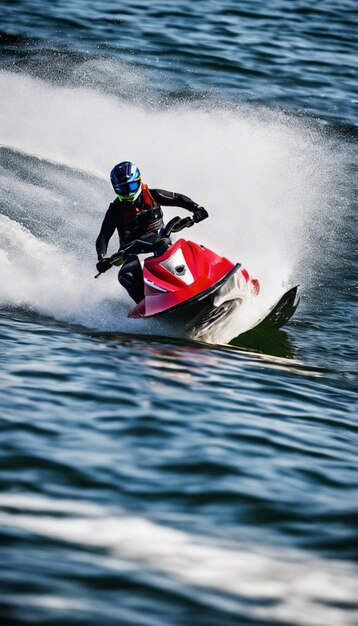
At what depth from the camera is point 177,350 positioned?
9117 millimetres

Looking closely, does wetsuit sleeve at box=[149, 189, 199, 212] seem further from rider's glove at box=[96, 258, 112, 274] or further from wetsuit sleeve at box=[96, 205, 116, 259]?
rider's glove at box=[96, 258, 112, 274]

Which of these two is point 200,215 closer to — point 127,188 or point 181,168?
point 127,188

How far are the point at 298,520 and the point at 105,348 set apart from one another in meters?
4.10

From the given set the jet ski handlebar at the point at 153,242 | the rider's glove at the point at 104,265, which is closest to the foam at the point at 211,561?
the rider's glove at the point at 104,265

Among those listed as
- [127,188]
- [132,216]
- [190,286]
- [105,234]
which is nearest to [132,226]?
[132,216]

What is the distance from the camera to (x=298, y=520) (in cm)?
532

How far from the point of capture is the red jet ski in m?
9.48

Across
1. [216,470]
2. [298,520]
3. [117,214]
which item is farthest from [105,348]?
[298,520]

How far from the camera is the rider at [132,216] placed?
10.4 meters

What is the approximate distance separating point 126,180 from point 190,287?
4.99ft

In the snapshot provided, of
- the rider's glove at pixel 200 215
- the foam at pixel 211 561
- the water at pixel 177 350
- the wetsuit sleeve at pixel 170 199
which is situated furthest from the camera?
the wetsuit sleeve at pixel 170 199

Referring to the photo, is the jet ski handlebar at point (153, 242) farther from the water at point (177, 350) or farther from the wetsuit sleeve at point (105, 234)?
the water at point (177, 350)

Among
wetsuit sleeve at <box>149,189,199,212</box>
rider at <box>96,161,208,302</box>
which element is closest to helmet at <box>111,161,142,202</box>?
rider at <box>96,161,208,302</box>

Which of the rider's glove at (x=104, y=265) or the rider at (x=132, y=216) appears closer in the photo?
the rider's glove at (x=104, y=265)
